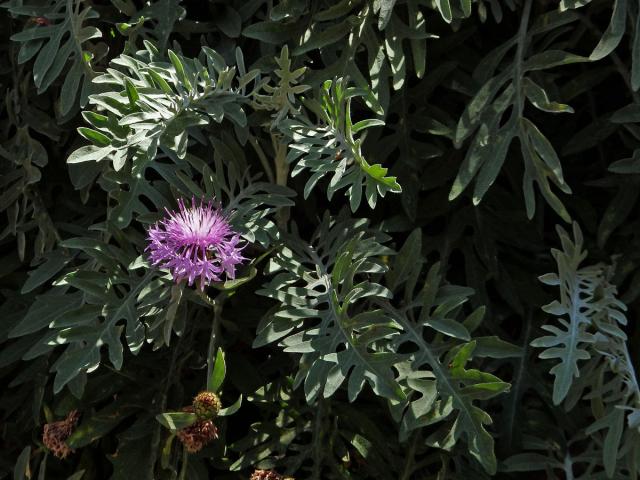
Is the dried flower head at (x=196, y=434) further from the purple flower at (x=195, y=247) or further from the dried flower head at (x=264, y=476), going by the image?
the purple flower at (x=195, y=247)

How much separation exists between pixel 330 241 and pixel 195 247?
286 millimetres

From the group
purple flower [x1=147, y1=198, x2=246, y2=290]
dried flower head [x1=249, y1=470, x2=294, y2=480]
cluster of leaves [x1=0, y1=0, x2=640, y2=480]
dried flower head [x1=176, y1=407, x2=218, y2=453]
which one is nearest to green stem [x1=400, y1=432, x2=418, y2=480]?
cluster of leaves [x1=0, y1=0, x2=640, y2=480]

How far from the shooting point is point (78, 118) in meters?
1.68

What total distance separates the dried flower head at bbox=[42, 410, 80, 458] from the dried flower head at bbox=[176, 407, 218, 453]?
0.74ft

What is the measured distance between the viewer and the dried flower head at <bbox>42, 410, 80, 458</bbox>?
1.44m

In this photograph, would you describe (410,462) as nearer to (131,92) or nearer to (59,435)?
(59,435)

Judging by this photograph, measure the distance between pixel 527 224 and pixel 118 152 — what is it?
2.30ft

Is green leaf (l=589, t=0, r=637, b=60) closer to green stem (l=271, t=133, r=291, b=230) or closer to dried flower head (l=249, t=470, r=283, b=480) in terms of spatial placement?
green stem (l=271, t=133, r=291, b=230)

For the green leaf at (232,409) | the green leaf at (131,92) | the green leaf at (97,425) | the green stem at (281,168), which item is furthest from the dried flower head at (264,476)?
the green leaf at (131,92)

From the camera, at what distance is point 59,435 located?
4.75 feet

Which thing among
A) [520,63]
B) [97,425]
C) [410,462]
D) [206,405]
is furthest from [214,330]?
[520,63]

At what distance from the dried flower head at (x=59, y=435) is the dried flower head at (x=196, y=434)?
8.9 inches

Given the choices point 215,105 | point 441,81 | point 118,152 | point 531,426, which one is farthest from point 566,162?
point 118,152

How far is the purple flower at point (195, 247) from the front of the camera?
3.93 ft
